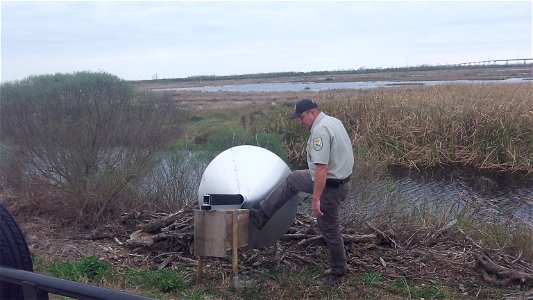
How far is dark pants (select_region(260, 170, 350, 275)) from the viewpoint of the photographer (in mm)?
6309

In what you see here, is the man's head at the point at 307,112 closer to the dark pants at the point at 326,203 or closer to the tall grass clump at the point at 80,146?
the dark pants at the point at 326,203

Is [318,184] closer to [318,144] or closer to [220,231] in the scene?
[318,144]

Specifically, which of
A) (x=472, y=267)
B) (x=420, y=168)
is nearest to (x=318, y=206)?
(x=472, y=267)

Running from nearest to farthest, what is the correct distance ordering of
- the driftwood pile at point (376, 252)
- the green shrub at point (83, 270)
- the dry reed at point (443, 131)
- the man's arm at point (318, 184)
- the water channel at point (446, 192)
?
the man's arm at point (318, 184)
the green shrub at point (83, 270)
the driftwood pile at point (376, 252)
the water channel at point (446, 192)
the dry reed at point (443, 131)

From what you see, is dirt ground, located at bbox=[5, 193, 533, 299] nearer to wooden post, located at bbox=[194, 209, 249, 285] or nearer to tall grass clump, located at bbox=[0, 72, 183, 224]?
wooden post, located at bbox=[194, 209, 249, 285]

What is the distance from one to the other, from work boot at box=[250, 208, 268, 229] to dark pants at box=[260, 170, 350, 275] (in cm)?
4

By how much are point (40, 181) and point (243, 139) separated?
4.01 meters

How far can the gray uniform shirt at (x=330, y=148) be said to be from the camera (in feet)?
20.0

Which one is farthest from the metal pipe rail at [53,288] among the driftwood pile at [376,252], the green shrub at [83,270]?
the driftwood pile at [376,252]

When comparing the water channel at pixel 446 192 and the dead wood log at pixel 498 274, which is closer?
the dead wood log at pixel 498 274

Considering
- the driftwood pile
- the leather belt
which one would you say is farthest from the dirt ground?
the leather belt

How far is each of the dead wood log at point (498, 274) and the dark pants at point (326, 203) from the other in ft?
4.65

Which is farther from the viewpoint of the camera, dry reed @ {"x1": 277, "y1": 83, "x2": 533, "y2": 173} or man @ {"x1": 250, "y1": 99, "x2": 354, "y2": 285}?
dry reed @ {"x1": 277, "y1": 83, "x2": 533, "y2": 173}

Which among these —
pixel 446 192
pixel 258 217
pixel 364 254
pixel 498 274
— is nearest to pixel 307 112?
pixel 258 217
